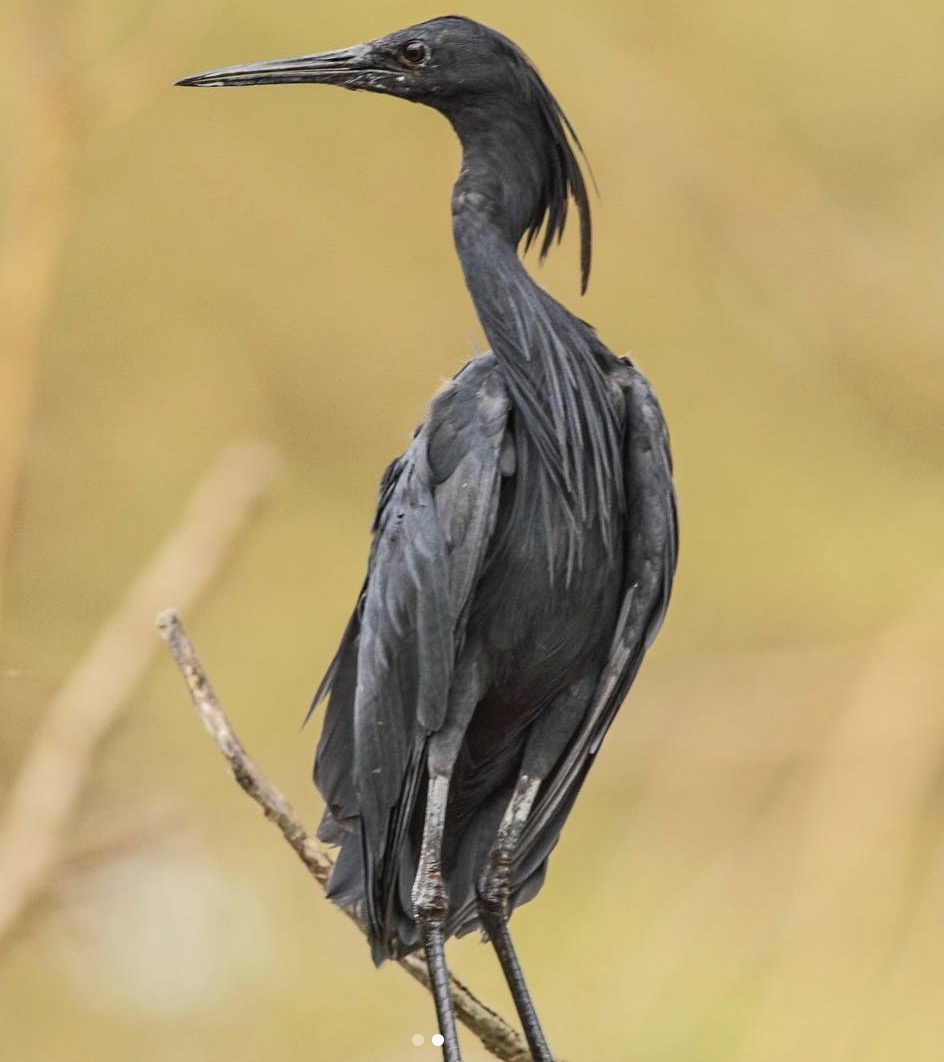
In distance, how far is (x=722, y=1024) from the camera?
6.14 m

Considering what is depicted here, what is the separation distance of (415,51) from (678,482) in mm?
5269

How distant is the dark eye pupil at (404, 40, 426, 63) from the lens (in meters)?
3.21

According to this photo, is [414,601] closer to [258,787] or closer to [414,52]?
[258,787]

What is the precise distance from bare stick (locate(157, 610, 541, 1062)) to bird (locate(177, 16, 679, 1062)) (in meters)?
0.05

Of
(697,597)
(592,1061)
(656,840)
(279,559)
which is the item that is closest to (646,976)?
(592,1061)

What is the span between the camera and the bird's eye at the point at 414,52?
3211 millimetres

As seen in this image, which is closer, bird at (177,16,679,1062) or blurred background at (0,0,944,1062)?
bird at (177,16,679,1062)

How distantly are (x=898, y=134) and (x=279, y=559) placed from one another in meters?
3.71

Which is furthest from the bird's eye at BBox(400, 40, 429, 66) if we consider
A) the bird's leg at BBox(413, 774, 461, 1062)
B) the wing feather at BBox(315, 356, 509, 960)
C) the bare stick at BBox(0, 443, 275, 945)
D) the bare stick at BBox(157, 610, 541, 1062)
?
the bird's leg at BBox(413, 774, 461, 1062)

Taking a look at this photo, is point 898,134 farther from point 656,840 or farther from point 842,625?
point 656,840

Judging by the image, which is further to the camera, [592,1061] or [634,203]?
[634,203]

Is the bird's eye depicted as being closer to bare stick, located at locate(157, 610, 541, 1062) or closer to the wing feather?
the wing feather

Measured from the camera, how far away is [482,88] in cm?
317

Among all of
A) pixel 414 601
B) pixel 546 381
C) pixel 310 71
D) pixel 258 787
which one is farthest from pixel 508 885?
pixel 310 71
